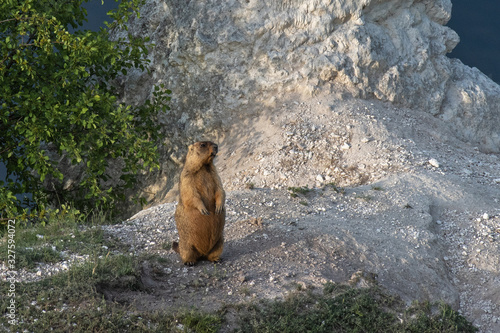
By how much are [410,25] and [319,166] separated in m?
4.27

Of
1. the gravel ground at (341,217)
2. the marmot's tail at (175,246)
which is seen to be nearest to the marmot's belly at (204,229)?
the gravel ground at (341,217)

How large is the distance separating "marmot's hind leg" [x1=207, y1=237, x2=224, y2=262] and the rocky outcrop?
191 inches

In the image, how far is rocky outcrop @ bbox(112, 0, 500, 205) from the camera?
36.8ft

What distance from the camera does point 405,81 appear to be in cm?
1172

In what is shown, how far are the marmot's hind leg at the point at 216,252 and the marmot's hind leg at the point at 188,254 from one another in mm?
149

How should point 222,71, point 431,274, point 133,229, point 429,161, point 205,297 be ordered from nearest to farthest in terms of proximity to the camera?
point 205,297
point 431,274
point 133,229
point 429,161
point 222,71

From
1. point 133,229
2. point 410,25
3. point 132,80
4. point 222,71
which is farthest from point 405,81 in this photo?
point 133,229

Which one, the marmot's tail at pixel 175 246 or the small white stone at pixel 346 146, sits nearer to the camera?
the marmot's tail at pixel 175 246

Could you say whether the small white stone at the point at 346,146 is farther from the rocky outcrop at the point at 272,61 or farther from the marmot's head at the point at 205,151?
the marmot's head at the point at 205,151

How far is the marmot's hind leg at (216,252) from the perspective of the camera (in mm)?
6703

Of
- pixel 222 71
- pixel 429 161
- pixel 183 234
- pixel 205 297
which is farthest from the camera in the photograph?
pixel 222 71

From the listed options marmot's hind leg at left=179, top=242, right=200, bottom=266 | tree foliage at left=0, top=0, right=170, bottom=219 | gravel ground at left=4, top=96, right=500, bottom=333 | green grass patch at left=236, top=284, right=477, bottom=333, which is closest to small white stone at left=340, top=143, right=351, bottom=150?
gravel ground at left=4, top=96, right=500, bottom=333

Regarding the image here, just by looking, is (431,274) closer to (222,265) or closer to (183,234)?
(222,265)

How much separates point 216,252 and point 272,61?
5455mm
